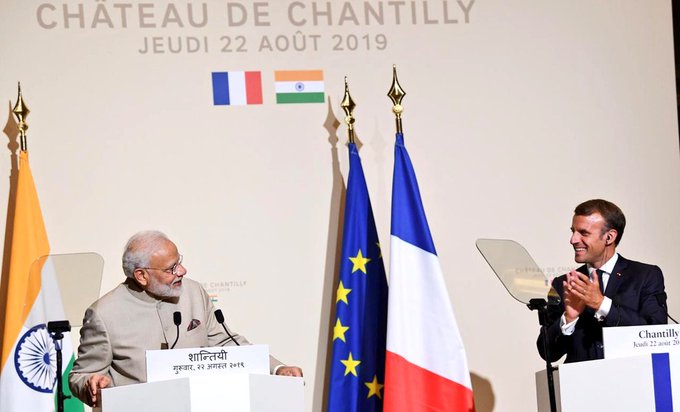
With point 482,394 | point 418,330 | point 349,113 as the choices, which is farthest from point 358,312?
point 349,113

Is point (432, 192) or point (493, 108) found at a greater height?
point (493, 108)

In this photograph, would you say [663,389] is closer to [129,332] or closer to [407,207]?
[407,207]

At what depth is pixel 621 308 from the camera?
15.2 feet

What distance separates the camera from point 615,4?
6.03 m

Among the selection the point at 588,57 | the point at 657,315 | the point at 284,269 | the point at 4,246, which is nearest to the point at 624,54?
the point at 588,57

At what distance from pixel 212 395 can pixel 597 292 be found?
1.73m

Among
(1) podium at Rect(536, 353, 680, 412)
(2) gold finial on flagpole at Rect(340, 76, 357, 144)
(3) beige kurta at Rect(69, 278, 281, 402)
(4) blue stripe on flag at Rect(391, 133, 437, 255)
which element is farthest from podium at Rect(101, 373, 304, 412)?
(2) gold finial on flagpole at Rect(340, 76, 357, 144)

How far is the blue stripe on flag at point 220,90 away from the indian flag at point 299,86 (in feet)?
0.89

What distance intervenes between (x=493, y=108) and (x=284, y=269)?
1.47 metres

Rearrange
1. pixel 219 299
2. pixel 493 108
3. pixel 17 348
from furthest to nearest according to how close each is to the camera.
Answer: pixel 493 108
pixel 219 299
pixel 17 348

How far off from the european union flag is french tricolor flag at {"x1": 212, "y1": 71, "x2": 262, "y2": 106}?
1.96ft

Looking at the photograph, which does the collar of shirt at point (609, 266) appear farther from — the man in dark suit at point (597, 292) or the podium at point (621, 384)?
the podium at point (621, 384)

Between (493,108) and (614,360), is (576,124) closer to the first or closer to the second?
(493,108)

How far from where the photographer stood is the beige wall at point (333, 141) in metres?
5.46
